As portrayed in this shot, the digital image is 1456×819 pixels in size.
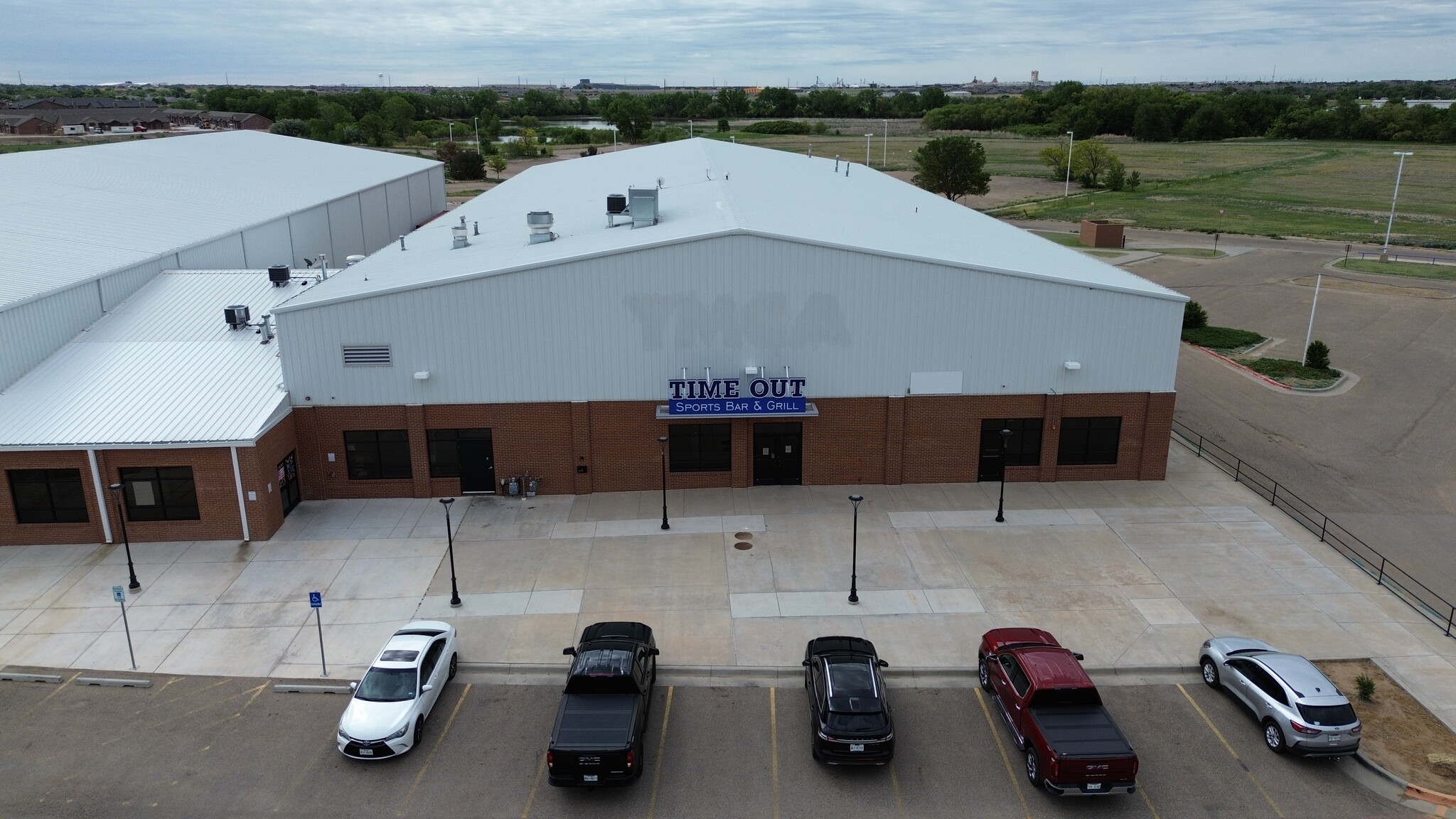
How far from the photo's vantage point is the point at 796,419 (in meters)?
29.5

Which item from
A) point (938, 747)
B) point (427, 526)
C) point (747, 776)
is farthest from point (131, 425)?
point (938, 747)

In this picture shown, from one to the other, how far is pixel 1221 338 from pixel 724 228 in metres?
34.1

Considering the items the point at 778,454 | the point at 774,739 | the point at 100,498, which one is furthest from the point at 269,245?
the point at 774,739

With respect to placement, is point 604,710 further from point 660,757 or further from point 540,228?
point 540,228

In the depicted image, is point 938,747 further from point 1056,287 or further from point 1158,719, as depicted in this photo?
point 1056,287

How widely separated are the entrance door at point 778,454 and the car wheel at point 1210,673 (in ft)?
43.6

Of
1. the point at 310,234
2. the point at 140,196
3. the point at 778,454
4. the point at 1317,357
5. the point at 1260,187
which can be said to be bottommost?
the point at 1317,357

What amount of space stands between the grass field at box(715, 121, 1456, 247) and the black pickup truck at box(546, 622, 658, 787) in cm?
8639

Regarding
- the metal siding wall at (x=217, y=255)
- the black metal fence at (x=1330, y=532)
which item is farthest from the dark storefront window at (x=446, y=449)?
the black metal fence at (x=1330, y=532)

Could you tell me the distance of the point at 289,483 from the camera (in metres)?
28.2

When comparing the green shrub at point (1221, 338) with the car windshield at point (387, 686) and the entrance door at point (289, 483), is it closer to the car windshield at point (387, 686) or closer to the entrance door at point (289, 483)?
the entrance door at point (289, 483)

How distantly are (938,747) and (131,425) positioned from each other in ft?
75.2

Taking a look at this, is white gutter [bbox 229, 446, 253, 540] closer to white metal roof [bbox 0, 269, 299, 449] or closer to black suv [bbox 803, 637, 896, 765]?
white metal roof [bbox 0, 269, 299, 449]

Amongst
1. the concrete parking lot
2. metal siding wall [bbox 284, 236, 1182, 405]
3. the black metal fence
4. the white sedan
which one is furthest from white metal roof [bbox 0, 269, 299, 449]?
the black metal fence
